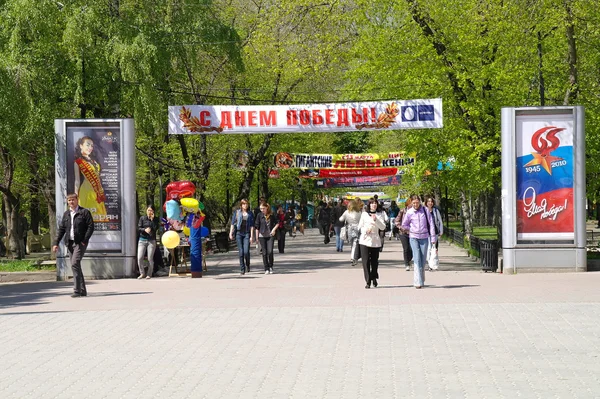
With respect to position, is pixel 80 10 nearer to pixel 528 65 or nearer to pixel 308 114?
pixel 308 114

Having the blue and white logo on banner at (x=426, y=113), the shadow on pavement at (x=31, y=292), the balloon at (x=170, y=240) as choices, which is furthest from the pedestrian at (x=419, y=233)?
the shadow on pavement at (x=31, y=292)

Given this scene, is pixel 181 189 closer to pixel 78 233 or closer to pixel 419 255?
Result: pixel 78 233

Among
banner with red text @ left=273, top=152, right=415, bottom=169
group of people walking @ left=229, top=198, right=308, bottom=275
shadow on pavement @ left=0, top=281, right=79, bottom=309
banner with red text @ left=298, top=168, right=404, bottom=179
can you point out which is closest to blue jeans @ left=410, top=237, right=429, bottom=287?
group of people walking @ left=229, top=198, right=308, bottom=275

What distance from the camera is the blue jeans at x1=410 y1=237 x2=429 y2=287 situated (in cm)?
1830

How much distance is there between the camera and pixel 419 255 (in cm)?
1836

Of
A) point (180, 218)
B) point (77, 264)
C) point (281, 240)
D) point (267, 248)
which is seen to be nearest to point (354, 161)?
point (281, 240)

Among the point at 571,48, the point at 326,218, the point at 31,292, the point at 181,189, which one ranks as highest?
the point at 571,48

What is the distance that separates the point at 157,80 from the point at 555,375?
1720 cm

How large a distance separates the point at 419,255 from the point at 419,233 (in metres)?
0.41

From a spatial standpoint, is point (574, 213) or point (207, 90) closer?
point (574, 213)

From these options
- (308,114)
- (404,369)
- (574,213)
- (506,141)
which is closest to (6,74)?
(308,114)

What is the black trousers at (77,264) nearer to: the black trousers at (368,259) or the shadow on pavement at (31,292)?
the shadow on pavement at (31,292)

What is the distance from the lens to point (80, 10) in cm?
2384

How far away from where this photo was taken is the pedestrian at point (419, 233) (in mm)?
18344
